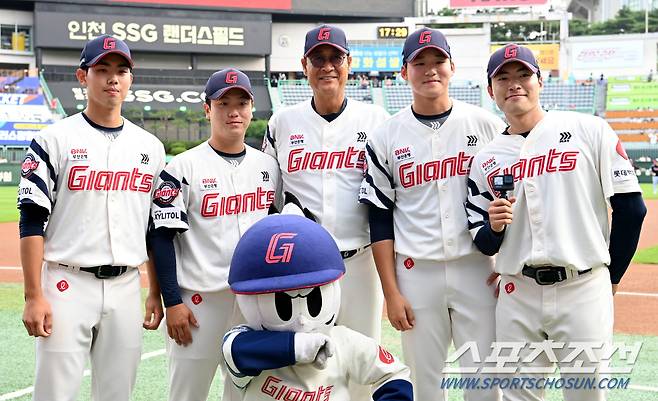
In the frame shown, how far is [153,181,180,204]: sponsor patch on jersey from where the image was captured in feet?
13.1

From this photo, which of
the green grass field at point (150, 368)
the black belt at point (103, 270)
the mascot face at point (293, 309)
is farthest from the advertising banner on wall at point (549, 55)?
the mascot face at point (293, 309)

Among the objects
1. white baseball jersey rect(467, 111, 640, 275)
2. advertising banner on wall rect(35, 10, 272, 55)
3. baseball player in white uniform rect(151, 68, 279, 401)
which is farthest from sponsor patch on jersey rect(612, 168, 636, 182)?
advertising banner on wall rect(35, 10, 272, 55)

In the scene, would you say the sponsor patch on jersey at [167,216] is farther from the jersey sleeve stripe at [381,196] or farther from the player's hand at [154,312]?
the jersey sleeve stripe at [381,196]

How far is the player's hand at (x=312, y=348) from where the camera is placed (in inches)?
107

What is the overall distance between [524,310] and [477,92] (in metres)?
47.4

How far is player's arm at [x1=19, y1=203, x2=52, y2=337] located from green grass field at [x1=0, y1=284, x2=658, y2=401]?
1.62 meters

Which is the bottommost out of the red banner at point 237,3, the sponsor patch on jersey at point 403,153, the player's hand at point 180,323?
the player's hand at point 180,323

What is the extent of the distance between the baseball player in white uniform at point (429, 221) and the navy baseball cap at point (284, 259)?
3.75ft

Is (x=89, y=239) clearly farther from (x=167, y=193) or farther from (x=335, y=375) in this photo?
(x=335, y=375)

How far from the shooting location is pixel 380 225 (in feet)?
13.4

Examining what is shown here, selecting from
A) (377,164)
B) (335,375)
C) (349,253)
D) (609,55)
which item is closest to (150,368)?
(349,253)

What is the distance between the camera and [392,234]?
4.09m

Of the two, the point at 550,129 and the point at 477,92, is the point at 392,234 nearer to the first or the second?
the point at 550,129

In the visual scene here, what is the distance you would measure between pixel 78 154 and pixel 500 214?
2.03 metres
